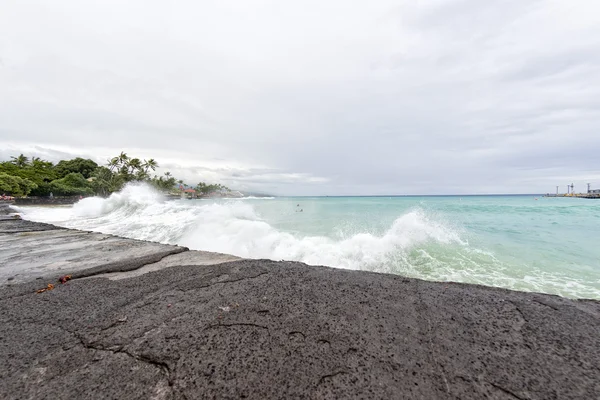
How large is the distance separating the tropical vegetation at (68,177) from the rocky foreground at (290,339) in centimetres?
4771

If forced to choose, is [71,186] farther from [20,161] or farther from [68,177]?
[20,161]

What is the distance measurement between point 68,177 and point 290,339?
61.5 meters

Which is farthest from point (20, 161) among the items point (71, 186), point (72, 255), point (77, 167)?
point (72, 255)

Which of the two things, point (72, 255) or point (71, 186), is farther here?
point (71, 186)

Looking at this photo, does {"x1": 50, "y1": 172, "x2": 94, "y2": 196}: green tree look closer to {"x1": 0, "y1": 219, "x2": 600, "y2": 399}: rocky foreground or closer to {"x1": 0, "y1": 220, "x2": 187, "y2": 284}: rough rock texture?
{"x1": 0, "y1": 220, "x2": 187, "y2": 284}: rough rock texture

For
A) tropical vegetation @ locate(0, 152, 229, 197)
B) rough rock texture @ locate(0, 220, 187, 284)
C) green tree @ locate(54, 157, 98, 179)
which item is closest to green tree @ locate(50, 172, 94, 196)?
tropical vegetation @ locate(0, 152, 229, 197)

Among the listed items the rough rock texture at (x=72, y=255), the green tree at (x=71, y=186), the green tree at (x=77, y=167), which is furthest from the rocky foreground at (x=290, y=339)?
the green tree at (x=77, y=167)

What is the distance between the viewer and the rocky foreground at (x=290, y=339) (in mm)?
1443

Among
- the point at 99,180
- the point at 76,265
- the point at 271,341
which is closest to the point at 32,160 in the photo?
the point at 99,180

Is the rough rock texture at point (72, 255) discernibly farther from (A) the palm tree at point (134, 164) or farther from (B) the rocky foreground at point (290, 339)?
(A) the palm tree at point (134, 164)

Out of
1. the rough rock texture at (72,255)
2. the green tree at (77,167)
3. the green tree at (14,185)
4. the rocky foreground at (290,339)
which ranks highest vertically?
the green tree at (77,167)

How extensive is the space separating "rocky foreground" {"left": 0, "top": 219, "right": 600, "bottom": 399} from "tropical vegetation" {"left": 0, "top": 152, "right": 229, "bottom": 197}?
4771 cm

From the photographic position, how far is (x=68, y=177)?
148ft

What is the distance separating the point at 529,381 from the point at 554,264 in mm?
9003
